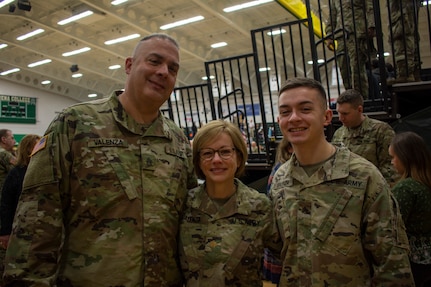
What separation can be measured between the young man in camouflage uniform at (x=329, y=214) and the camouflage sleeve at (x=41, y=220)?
861 millimetres

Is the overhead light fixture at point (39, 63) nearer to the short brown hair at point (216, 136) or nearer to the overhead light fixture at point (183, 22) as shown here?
the overhead light fixture at point (183, 22)

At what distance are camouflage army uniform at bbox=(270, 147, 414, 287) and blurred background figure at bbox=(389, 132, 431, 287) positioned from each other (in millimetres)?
740

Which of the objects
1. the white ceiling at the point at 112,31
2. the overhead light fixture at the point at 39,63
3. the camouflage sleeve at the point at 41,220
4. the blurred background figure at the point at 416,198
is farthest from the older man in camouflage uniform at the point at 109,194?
the overhead light fixture at the point at 39,63

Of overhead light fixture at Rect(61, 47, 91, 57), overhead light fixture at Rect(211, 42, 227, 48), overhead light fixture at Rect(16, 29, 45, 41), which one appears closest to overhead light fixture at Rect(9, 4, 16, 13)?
overhead light fixture at Rect(16, 29, 45, 41)

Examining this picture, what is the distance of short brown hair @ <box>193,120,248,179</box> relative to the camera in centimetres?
151

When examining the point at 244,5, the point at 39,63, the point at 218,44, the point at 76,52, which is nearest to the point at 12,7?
the point at 76,52

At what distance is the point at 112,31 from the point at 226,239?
12.1 meters

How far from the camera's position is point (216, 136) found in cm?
150

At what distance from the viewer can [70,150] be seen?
130 centimetres

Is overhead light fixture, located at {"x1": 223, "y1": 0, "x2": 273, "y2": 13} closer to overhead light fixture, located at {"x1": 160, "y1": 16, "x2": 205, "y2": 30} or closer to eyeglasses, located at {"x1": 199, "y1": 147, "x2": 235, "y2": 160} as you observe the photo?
overhead light fixture, located at {"x1": 160, "y1": 16, "x2": 205, "y2": 30}

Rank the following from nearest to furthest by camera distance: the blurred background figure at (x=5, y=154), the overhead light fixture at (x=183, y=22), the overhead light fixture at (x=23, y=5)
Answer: the blurred background figure at (x=5, y=154), the overhead light fixture at (x=23, y=5), the overhead light fixture at (x=183, y=22)

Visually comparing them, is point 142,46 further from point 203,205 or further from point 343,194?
point 343,194

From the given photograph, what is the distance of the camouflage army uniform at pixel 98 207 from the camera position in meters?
1.20

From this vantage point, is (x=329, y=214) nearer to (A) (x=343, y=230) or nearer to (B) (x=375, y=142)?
(A) (x=343, y=230)
